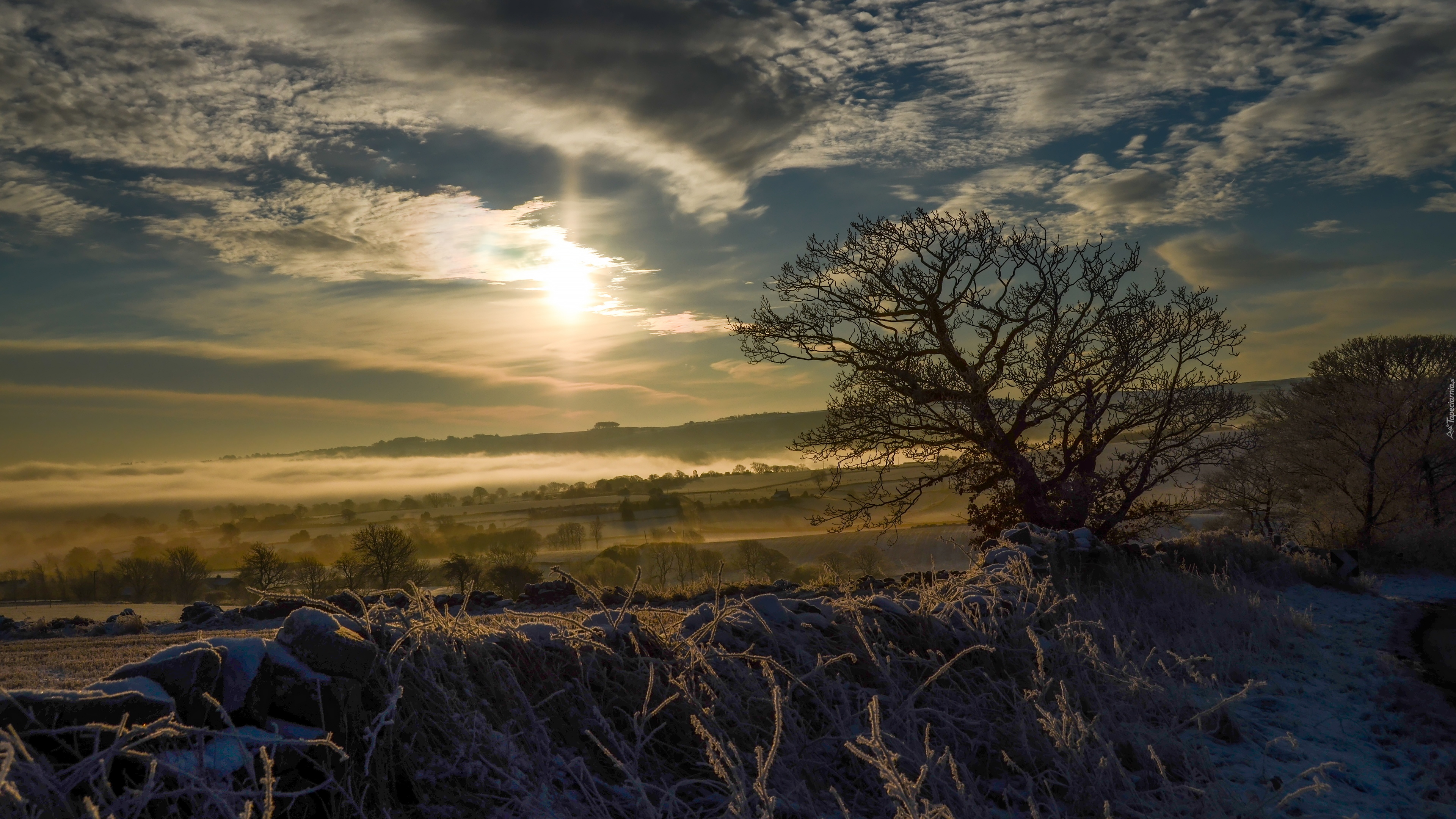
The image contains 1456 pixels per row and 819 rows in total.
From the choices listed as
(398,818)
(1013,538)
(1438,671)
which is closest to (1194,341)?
(1013,538)

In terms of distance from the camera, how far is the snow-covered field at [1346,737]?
446 cm

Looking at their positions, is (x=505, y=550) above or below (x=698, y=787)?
below

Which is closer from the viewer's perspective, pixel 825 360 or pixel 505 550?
pixel 825 360

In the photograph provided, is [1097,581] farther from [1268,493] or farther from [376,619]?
[1268,493]

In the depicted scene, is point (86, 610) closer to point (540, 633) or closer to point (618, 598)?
point (618, 598)

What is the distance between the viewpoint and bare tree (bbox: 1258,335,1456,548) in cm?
2141

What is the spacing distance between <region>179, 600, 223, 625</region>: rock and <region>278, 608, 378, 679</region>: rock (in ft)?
31.9

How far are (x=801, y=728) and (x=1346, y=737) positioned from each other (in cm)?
446

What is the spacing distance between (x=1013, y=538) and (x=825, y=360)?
17.1 feet

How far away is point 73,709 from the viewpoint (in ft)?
9.43

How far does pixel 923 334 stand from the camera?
14531 millimetres

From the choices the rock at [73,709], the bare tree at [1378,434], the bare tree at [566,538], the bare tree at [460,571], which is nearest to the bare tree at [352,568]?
the bare tree at [460,571]

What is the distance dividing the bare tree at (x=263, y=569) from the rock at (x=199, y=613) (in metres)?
7.68

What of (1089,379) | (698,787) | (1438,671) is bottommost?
(1438,671)
